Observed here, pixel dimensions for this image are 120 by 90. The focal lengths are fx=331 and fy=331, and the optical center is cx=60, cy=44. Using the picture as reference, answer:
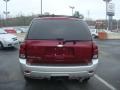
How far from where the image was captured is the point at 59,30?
26.5ft

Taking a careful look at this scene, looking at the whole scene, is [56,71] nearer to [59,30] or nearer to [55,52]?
[55,52]

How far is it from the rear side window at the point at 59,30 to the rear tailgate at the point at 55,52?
19 centimetres

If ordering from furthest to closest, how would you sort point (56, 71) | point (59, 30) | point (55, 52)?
point (59, 30)
point (55, 52)
point (56, 71)

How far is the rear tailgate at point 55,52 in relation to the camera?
7.71m

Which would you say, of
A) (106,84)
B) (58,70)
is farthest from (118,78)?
(58,70)

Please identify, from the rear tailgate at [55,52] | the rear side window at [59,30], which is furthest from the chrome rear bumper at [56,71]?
the rear side window at [59,30]

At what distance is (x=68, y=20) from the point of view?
8.37 metres

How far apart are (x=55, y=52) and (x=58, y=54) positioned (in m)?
0.08

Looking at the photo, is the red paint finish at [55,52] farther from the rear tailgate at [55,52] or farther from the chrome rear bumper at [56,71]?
the chrome rear bumper at [56,71]

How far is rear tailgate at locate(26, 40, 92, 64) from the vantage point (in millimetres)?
7715

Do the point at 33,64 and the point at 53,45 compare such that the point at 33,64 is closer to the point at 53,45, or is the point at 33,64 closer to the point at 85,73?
the point at 53,45

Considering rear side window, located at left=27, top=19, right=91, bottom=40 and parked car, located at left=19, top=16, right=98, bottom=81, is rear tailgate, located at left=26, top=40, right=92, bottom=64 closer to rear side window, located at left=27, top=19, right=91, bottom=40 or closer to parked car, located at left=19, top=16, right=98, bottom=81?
parked car, located at left=19, top=16, right=98, bottom=81

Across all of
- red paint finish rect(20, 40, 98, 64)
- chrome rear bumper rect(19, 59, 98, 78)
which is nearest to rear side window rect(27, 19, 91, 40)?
red paint finish rect(20, 40, 98, 64)

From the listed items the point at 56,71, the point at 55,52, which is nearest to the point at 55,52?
the point at 55,52
